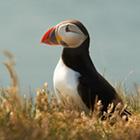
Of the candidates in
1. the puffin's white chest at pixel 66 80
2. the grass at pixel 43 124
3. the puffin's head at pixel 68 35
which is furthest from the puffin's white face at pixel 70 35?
the grass at pixel 43 124

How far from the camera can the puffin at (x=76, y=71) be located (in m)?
6.63

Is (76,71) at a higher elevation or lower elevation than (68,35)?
lower

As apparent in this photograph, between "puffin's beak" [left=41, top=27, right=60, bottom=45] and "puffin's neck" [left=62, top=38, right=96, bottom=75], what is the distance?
0.16 meters

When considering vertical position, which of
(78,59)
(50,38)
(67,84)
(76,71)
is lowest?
(67,84)

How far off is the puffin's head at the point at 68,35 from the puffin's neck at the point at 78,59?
0.21 ft

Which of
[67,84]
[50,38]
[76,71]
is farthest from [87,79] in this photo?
[50,38]

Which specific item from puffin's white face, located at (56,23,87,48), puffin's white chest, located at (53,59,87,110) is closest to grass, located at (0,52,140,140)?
puffin's white chest, located at (53,59,87,110)

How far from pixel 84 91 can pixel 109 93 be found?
0.43 meters

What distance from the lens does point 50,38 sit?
6.99 metres

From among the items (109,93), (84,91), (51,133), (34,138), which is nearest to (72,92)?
(84,91)

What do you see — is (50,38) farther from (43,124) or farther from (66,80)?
(43,124)

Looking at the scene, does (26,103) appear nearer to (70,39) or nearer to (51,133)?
(51,133)

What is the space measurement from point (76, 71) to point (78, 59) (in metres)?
0.19

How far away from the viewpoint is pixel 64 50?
22.7 feet
